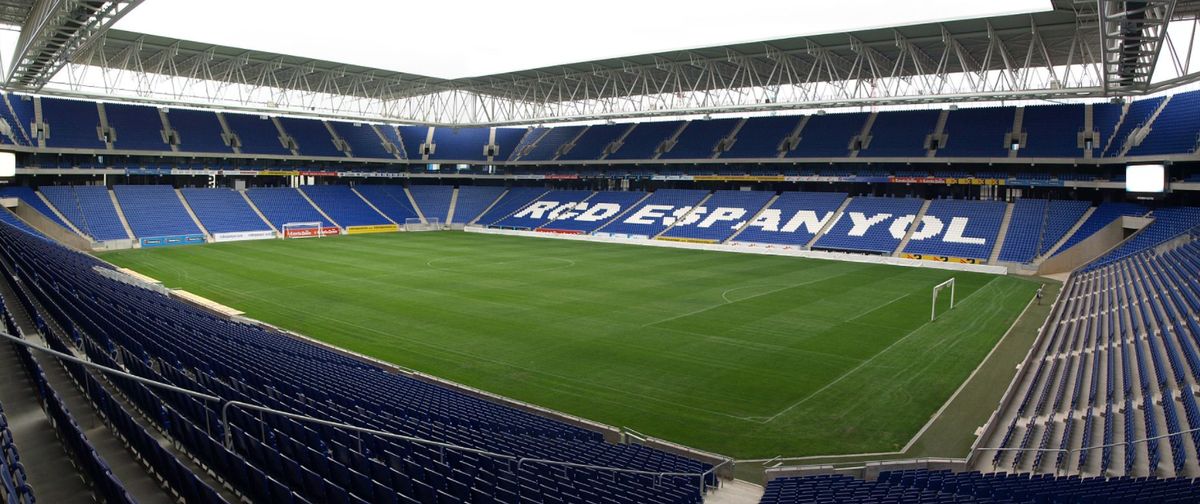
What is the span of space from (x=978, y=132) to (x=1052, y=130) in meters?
4.45

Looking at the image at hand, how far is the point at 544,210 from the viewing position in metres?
64.7

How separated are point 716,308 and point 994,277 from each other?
61.0ft

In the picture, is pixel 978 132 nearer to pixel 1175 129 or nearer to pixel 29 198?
pixel 1175 129

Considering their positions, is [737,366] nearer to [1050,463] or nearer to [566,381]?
[566,381]

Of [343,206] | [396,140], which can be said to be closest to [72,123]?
[343,206]

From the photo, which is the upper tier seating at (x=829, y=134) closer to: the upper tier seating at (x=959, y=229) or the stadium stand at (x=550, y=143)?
the upper tier seating at (x=959, y=229)

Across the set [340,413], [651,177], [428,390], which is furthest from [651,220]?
[340,413]

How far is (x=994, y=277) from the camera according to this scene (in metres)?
36.8

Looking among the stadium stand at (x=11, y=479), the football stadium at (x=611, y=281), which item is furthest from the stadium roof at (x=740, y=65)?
the stadium stand at (x=11, y=479)

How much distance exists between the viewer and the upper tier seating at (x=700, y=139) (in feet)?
200

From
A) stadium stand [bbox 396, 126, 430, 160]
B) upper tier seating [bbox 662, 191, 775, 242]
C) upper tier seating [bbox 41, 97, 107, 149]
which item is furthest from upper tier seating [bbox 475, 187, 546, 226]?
upper tier seating [bbox 41, 97, 107, 149]

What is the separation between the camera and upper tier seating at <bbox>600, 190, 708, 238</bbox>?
184ft

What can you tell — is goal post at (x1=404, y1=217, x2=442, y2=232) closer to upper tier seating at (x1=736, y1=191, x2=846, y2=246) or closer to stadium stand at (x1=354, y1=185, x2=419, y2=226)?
stadium stand at (x1=354, y1=185, x2=419, y2=226)

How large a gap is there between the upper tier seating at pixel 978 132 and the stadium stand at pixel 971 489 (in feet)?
141
